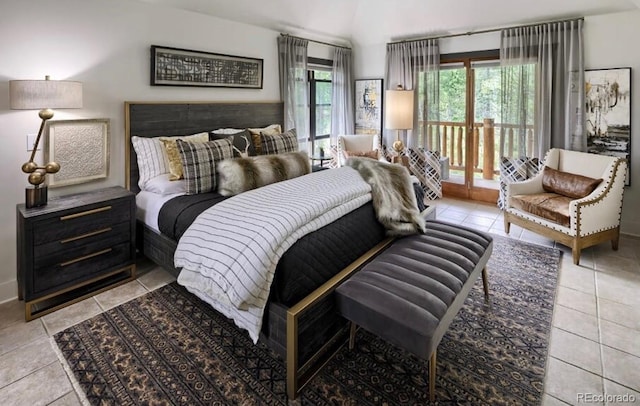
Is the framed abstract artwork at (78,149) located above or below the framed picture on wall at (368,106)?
below

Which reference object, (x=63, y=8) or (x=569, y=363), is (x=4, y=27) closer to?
(x=63, y=8)

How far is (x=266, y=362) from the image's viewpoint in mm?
2137

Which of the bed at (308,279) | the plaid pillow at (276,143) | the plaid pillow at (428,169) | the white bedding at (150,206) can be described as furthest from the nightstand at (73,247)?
the plaid pillow at (428,169)

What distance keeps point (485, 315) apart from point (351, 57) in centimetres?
485

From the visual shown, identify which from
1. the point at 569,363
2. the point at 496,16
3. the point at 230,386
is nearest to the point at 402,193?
the point at 569,363

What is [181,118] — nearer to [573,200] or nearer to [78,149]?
[78,149]

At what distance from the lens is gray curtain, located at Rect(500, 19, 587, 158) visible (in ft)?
14.1

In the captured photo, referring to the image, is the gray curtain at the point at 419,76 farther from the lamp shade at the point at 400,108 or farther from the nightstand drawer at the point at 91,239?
the nightstand drawer at the point at 91,239

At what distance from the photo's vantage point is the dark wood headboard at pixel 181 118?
3.39 m

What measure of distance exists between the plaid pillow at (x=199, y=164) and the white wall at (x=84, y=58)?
29.5 inches

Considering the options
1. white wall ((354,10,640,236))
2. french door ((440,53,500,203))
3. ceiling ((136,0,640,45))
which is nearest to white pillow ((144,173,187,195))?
ceiling ((136,0,640,45))

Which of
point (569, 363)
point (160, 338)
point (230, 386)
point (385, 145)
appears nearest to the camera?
point (230, 386)

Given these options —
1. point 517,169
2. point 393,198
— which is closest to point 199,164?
point 393,198

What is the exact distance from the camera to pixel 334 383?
1978 millimetres
